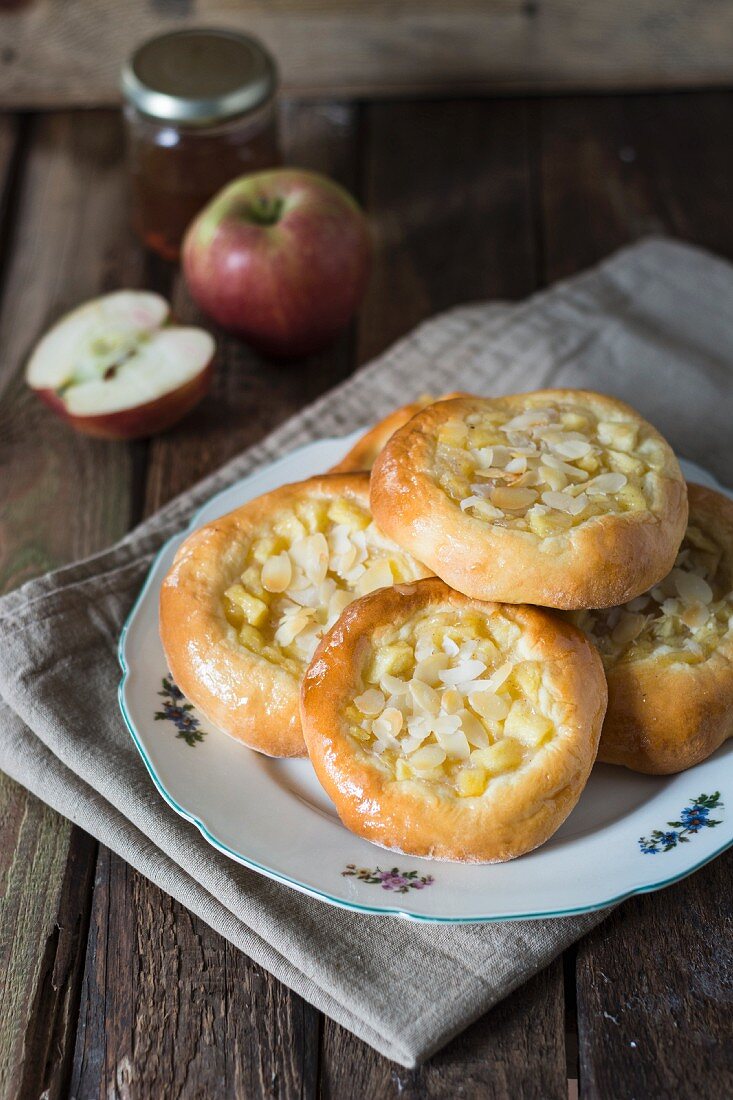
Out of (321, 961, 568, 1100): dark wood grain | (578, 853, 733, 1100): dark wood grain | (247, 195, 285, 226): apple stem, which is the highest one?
(247, 195, 285, 226): apple stem

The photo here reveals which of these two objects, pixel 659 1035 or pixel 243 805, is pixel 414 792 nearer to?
pixel 243 805

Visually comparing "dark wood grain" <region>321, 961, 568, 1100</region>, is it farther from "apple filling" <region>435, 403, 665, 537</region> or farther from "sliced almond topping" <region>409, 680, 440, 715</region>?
"apple filling" <region>435, 403, 665, 537</region>

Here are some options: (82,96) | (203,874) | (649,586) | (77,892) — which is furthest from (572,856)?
(82,96)

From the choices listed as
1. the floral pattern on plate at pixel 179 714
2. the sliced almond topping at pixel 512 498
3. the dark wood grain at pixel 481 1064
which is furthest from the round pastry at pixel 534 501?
the dark wood grain at pixel 481 1064

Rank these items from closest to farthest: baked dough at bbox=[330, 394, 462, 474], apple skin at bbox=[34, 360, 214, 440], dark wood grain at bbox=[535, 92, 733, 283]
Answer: baked dough at bbox=[330, 394, 462, 474] < apple skin at bbox=[34, 360, 214, 440] < dark wood grain at bbox=[535, 92, 733, 283]

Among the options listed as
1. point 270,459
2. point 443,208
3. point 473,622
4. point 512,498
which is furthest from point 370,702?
point 443,208

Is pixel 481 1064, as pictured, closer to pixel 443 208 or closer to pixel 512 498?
pixel 512 498

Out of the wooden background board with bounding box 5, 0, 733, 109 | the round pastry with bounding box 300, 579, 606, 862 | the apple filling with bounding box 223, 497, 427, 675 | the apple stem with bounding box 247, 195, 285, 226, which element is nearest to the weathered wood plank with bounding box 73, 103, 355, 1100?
the round pastry with bounding box 300, 579, 606, 862

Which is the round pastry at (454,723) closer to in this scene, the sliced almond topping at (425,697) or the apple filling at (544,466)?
the sliced almond topping at (425,697)
